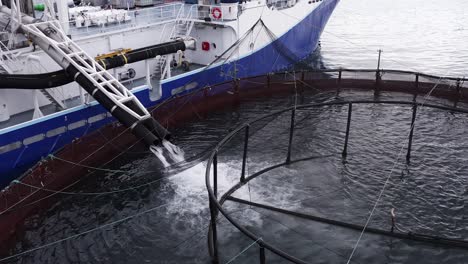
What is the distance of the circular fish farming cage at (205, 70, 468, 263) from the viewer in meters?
17.4

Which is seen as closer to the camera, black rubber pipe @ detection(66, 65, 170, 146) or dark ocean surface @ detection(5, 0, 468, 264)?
dark ocean surface @ detection(5, 0, 468, 264)

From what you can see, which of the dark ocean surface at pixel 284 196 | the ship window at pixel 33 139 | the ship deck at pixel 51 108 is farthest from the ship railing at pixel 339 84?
the ship deck at pixel 51 108

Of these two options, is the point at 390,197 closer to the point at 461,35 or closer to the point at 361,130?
the point at 361,130

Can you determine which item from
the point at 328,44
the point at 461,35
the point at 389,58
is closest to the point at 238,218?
the point at 389,58

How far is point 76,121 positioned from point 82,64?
3313mm

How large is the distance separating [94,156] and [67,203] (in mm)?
4231

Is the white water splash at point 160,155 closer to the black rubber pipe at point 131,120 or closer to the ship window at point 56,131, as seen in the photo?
the black rubber pipe at point 131,120

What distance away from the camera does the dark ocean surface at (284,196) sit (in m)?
17.8

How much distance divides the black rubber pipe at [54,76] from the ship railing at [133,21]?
379cm

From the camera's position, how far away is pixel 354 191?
2144 centimetres

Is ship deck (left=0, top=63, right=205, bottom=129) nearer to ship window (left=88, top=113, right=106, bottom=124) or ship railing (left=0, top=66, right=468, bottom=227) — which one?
ship window (left=88, top=113, right=106, bottom=124)

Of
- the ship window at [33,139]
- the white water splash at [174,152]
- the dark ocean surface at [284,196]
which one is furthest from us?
the white water splash at [174,152]

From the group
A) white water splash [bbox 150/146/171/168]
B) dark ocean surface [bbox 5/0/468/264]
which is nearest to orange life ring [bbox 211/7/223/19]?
dark ocean surface [bbox 5/0/468/264]

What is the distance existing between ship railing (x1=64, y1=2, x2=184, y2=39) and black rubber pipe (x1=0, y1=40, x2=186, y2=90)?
3.79m
